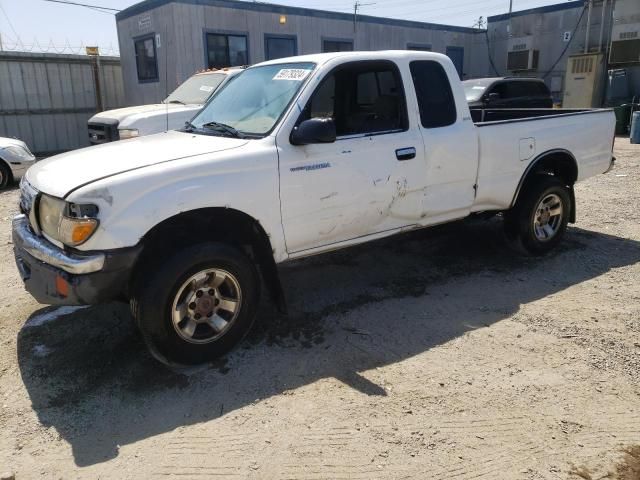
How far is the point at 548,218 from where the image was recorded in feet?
19.0

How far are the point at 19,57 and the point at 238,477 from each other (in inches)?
639

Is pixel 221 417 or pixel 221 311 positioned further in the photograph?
pixel 221 311

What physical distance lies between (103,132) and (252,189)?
26.0 ft

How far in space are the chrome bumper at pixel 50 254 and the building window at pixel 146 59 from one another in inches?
525

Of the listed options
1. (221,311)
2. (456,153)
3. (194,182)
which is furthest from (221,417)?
(456,153)

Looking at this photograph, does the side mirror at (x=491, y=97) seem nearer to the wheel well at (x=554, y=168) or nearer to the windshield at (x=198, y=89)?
the windshield at (x=198, y=89)

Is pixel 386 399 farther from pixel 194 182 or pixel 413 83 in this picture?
pixel 413 83

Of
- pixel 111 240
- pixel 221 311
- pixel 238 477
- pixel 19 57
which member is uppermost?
pixel 19 57

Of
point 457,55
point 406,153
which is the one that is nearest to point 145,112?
point 406,153

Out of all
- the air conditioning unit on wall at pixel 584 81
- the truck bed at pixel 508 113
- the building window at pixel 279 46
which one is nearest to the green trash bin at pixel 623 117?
the air conditioning unit on wall at pixel 584 81

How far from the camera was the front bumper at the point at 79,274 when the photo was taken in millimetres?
3158

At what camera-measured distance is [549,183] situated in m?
5.53

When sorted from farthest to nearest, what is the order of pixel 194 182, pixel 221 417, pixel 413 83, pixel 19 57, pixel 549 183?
pixel 19 57, pixel 549 183, pixel 413 83, pixel 194 182, pixel 221 417

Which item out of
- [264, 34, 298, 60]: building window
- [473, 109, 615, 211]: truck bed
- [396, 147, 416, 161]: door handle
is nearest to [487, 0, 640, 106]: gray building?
[264, 34, 298, 60]: building window
